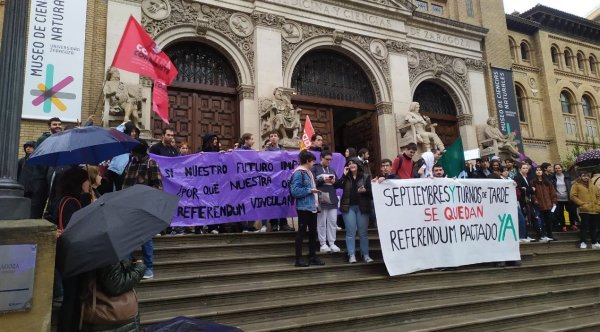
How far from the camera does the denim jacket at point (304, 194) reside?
7.05 m

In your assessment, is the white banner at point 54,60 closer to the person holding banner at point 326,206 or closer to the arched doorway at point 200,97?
the arched doorway at point 200,97

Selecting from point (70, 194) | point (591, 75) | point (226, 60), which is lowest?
point (70, 194)

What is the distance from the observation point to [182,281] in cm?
595

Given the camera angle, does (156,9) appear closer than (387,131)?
Yes

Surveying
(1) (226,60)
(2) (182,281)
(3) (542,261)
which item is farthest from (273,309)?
(1) (226,60)

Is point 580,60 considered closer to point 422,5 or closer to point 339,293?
point 422,5

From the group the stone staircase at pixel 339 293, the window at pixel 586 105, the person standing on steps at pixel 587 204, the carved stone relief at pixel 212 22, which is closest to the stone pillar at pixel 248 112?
the carved stone relief at pixel 212 22

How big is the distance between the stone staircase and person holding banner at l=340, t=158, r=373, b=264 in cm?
38

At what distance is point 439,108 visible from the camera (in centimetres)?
1770

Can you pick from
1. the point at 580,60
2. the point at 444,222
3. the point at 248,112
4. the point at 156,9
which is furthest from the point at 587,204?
the point at 580,60

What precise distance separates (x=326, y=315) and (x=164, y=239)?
3.06 meters

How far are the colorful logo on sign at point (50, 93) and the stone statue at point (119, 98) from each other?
0.97 metres

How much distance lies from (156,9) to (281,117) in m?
4.78

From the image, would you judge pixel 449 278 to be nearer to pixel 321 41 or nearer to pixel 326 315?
pixel 326 315
